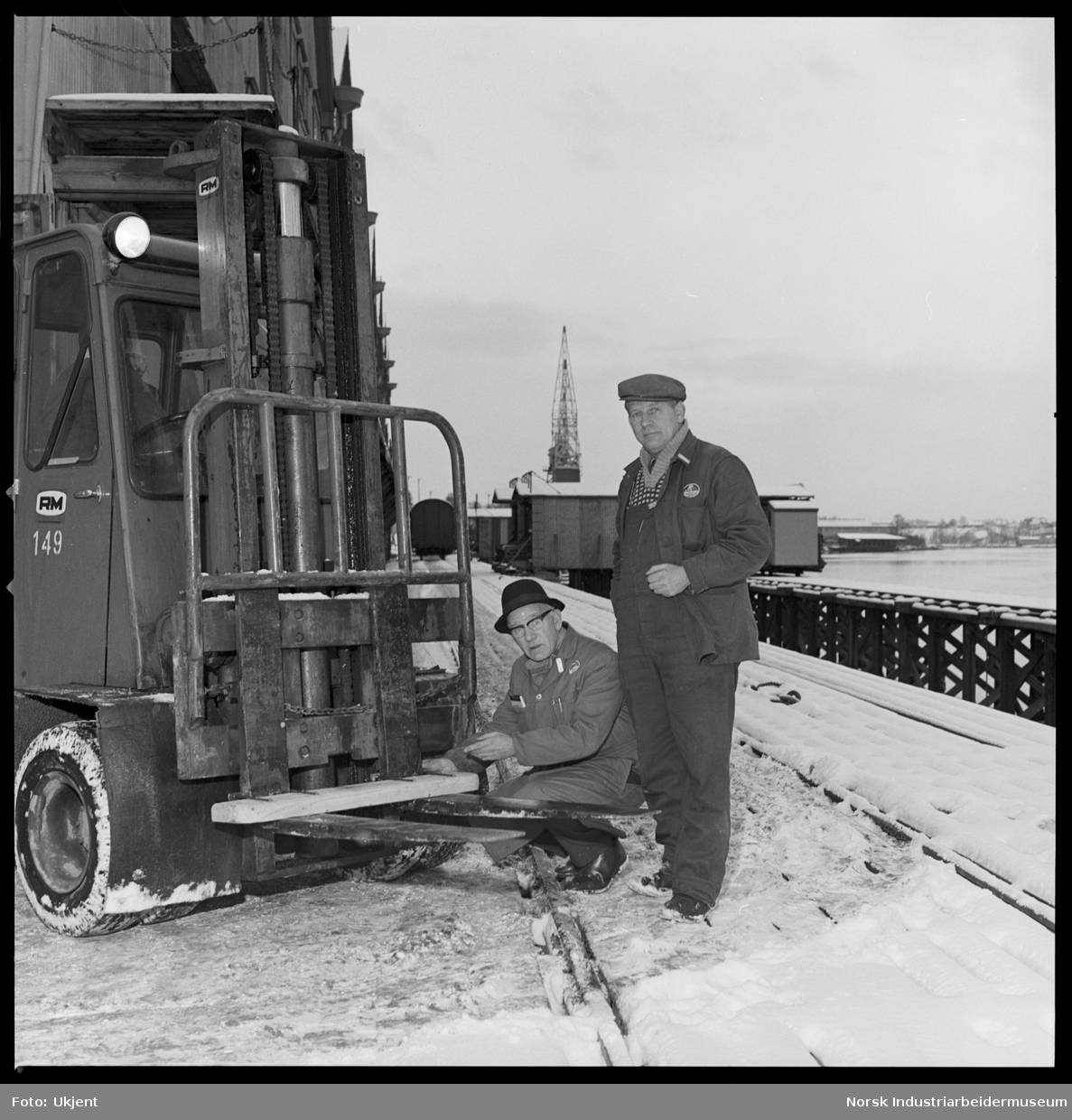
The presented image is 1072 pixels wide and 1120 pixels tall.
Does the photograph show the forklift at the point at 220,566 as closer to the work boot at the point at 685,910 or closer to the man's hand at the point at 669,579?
the work boot at the point at 685,910

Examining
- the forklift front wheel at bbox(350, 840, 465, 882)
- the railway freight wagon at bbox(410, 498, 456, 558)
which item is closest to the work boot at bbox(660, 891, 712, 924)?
the forklift front wheel at bbox(350, 840, 465, 882)

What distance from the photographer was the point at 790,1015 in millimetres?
3775

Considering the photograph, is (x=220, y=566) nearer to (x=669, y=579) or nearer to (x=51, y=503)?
(x=51, y=503)

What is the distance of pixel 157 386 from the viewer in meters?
5.29

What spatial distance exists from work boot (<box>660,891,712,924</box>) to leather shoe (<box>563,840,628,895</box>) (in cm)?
46

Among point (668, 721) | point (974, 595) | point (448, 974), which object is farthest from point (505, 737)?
point (974, 595)

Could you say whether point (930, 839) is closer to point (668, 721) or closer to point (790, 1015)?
point (668, 721)

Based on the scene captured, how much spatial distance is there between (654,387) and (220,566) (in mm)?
1930

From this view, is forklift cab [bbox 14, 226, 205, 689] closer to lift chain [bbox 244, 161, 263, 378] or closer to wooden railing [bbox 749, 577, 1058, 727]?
lift chain [bbox 244, 161, 263, 378]

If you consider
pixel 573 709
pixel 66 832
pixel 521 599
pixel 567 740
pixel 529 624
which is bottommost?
pixel 66 832

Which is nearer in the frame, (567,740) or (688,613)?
(688,613)

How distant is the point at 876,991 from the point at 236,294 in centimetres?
344

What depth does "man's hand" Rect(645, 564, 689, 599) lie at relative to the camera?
A: 4.80 metres

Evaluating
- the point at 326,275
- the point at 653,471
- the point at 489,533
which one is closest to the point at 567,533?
the point at 489,533
